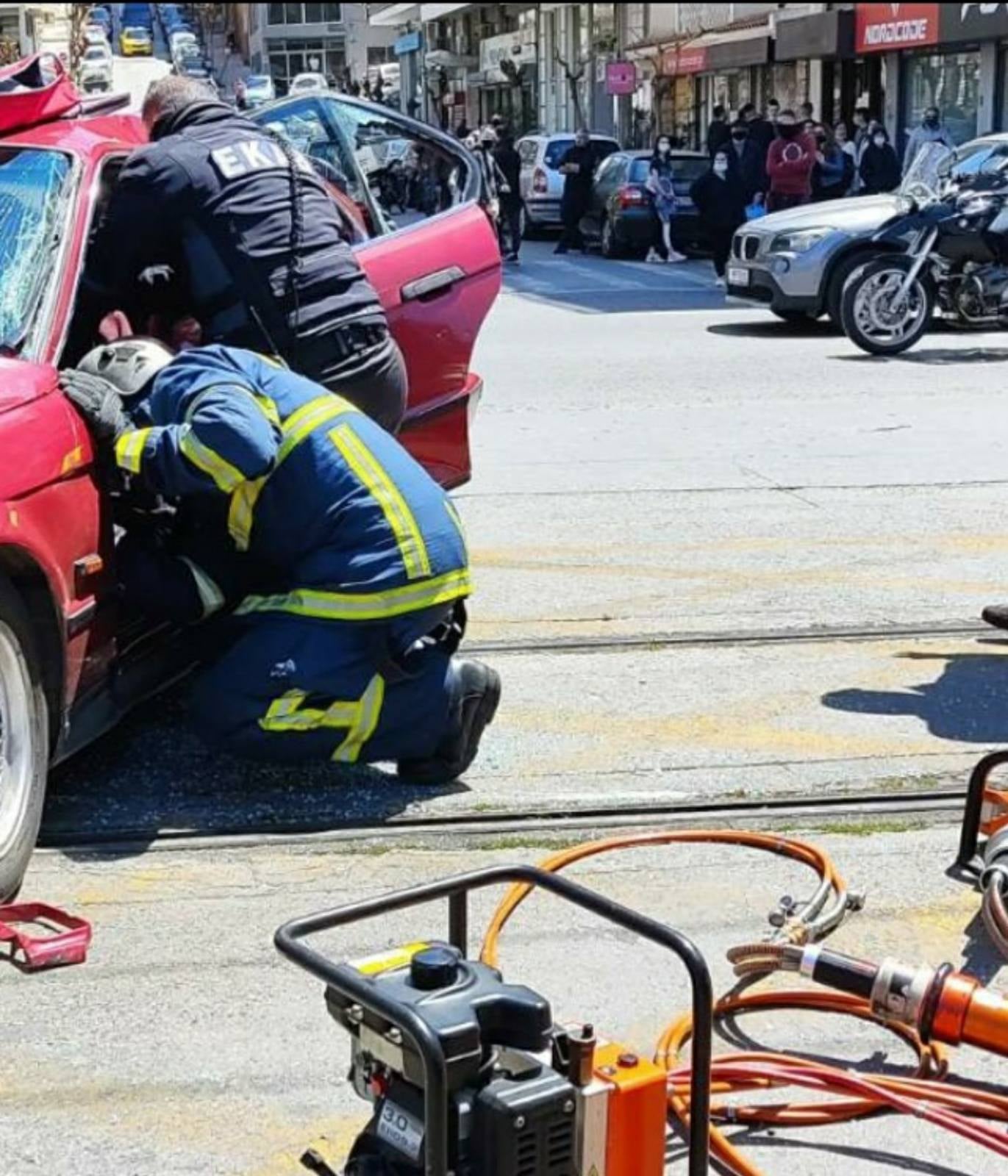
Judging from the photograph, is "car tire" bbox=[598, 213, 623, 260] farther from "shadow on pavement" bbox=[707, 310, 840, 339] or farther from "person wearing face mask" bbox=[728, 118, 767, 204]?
"shadow on pavement" bbox=[707, 310, 840, 339]

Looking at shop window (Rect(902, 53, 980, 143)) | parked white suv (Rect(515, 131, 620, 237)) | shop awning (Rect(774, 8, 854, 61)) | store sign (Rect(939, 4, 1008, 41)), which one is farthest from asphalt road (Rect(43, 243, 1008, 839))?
shop awning (Rect(774, 8, 854, 61))

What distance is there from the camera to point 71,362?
5785mm

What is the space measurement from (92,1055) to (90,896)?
2.85 feet

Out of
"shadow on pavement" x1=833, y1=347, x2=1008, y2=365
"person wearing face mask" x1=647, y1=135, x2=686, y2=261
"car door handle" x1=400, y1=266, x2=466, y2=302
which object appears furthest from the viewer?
"person wearing face mask" x1=647, y1=135, x2=686, y2=261

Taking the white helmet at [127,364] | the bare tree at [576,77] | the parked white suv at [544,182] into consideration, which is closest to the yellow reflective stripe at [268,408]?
the white helmet at [127,364]

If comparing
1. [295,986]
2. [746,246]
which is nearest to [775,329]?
[746,246]

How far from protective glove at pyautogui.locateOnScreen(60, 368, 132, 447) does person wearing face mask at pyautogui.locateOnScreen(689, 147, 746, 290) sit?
18.0m

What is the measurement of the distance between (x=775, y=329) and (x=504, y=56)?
45.0 meters

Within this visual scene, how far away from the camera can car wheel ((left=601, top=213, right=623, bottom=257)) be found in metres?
26.3

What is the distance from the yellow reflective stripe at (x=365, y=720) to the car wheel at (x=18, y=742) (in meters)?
0.91

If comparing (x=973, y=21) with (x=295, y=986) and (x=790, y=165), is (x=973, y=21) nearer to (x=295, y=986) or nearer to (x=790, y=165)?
(x=790, y=165)

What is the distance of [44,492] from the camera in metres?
4.73

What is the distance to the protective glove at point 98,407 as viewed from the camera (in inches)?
200

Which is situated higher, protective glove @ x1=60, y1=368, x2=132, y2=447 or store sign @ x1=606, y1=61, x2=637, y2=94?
store sign @ x1=606, y1=61, x2=637, y2=94
